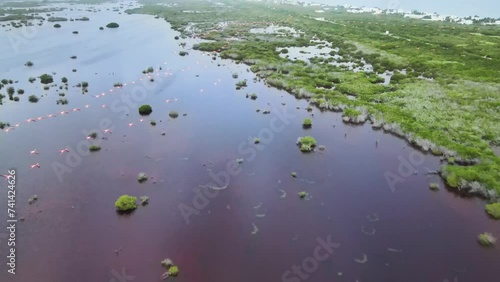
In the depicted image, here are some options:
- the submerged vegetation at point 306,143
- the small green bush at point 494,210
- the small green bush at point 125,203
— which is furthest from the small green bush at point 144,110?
the small green bush at point 494,210

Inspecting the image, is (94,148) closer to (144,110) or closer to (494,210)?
(144,110)

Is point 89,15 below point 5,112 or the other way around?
below

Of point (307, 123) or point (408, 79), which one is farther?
point (408, 79)

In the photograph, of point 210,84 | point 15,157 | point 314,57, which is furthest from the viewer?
point 314,57

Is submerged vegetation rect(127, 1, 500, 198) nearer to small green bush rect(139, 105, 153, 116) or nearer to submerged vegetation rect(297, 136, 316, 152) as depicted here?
submerged vegetation rect(297, 136, 316, 152)

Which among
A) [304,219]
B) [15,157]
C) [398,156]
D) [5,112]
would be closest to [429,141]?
[398,156]

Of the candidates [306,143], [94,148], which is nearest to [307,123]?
[306,143]

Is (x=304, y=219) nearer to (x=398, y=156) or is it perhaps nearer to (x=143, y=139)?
(x=398, y=156)
